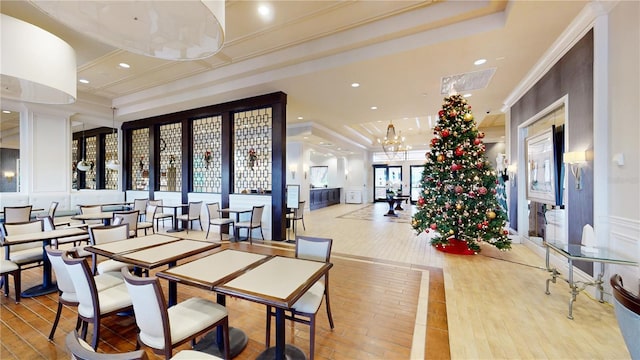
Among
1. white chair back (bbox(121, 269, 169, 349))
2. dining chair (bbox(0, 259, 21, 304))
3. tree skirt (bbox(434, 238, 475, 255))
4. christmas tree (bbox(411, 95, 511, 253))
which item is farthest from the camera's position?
tree skirt (bbox(434, 238, 475, 255))

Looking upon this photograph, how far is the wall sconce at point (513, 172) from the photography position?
Result: 5621 millimetres

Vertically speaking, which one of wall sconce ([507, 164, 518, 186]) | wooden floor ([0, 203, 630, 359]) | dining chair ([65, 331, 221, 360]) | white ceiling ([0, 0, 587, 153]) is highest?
white ceiling ([0, 0, 587, 153])

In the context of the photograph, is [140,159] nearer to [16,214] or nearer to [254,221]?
[16,214]

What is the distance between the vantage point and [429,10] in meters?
3.35

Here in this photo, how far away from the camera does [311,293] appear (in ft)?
6.77

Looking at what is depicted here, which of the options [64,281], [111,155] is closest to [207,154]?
[111,155]

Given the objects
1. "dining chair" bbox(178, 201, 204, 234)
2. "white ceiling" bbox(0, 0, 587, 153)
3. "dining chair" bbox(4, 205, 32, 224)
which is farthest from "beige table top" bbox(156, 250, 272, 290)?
→ "dining chair" bbox(4, 205, 32, 224)

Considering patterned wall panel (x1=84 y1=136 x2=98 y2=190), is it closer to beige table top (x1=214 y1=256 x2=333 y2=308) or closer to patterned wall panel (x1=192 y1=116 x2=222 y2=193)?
patterned wall panel (x1=192 y1=116 x2=222 y2=193)

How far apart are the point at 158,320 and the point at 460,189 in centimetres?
474

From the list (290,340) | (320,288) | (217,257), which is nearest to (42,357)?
(217,257)

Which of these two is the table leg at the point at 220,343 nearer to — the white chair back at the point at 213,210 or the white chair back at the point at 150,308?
the white chair back at the point at 150,308

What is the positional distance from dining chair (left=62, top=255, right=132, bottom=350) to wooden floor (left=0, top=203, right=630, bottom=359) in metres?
0.38

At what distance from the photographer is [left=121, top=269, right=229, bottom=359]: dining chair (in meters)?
1.43

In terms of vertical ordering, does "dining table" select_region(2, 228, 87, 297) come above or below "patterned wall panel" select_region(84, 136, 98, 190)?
below
